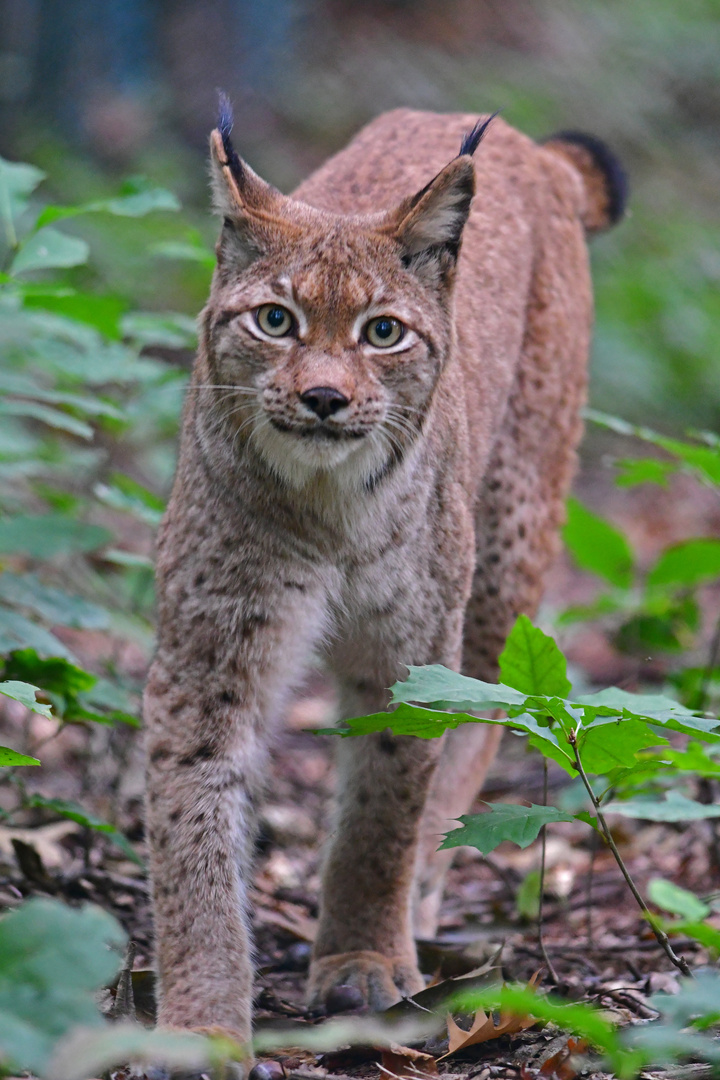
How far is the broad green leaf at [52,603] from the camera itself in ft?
13.0

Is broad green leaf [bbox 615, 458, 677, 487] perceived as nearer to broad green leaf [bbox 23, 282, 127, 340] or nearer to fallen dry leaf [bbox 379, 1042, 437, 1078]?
broad green leaf [bbox 23, 282, 127, 340]

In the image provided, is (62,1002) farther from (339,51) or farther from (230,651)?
(339,51)

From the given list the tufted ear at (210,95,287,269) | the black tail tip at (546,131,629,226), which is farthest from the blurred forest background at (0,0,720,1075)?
the black tail tip at (546,131,629,226)

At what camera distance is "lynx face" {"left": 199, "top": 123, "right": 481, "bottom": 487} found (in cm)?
324

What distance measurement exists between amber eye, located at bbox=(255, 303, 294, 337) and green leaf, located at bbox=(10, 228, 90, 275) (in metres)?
0.82

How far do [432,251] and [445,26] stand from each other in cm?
1343

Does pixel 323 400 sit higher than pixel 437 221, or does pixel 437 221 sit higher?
pixel 437 221

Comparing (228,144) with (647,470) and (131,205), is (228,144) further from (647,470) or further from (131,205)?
(647,470)

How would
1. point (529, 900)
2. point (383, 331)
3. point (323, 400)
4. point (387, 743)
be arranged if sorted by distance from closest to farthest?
point (323, 400)
point (383, 331)
point (387, 743)
point (529, 900)

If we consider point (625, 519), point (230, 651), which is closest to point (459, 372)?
point (230, 651)

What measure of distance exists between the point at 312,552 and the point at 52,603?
99cm

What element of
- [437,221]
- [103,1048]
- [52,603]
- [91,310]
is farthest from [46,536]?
[103,1048]

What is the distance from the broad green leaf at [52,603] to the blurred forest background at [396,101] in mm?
5157

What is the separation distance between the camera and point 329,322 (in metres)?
3.31
